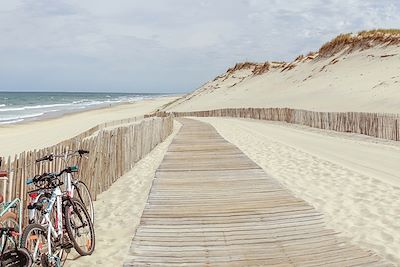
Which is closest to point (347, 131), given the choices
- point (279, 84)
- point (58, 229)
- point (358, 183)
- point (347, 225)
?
point (358, 183)

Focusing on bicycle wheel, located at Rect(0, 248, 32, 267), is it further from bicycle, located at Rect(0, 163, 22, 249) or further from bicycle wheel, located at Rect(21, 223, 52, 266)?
bicycle, located at Rect(0, 163, 22, 249)

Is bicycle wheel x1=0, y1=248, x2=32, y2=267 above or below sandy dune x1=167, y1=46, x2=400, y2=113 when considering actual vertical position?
below

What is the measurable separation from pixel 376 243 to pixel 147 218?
3.25 meters

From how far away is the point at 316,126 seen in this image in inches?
1045

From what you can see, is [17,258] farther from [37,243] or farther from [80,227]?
[80,227]

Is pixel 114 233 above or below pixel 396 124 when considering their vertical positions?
below

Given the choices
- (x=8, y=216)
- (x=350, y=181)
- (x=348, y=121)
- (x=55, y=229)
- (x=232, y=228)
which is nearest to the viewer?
(x=8, y=216)

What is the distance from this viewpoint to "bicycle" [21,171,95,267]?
4543mm

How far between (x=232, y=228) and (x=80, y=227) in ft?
6.83

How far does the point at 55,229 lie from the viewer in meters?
5.02

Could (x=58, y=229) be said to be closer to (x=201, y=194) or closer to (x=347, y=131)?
(x=201, y=194)

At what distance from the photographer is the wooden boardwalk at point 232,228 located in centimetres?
532

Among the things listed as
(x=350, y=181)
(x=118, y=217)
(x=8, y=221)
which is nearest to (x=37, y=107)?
(x=350, y=181)

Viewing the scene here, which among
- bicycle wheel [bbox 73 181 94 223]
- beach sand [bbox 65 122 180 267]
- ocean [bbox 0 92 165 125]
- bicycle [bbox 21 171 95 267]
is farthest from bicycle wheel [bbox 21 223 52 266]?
ocean [bbox 0 92 165 125]
